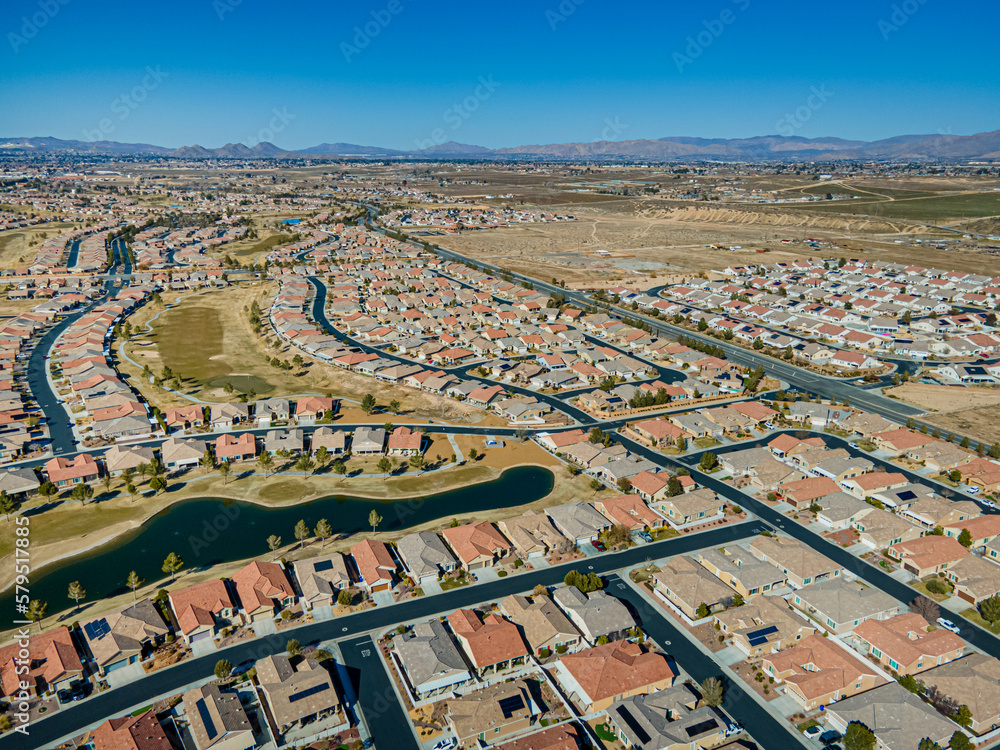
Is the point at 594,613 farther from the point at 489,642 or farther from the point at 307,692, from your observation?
the point at 307,692

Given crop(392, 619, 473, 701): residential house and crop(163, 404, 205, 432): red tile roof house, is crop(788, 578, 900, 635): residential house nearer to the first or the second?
crop(392, 619, 473, 701): residential house

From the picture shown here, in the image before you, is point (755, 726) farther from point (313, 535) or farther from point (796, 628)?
point (313, 535)

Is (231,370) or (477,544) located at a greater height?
(231,370)

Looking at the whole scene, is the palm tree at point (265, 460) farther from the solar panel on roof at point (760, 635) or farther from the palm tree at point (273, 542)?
the solar panel on roof at point (760, 635)

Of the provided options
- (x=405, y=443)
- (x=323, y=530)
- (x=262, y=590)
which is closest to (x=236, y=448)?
(x=405, y=443)

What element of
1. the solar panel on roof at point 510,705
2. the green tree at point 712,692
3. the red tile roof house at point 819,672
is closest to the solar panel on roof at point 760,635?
the red tile roof house at point 819,672
